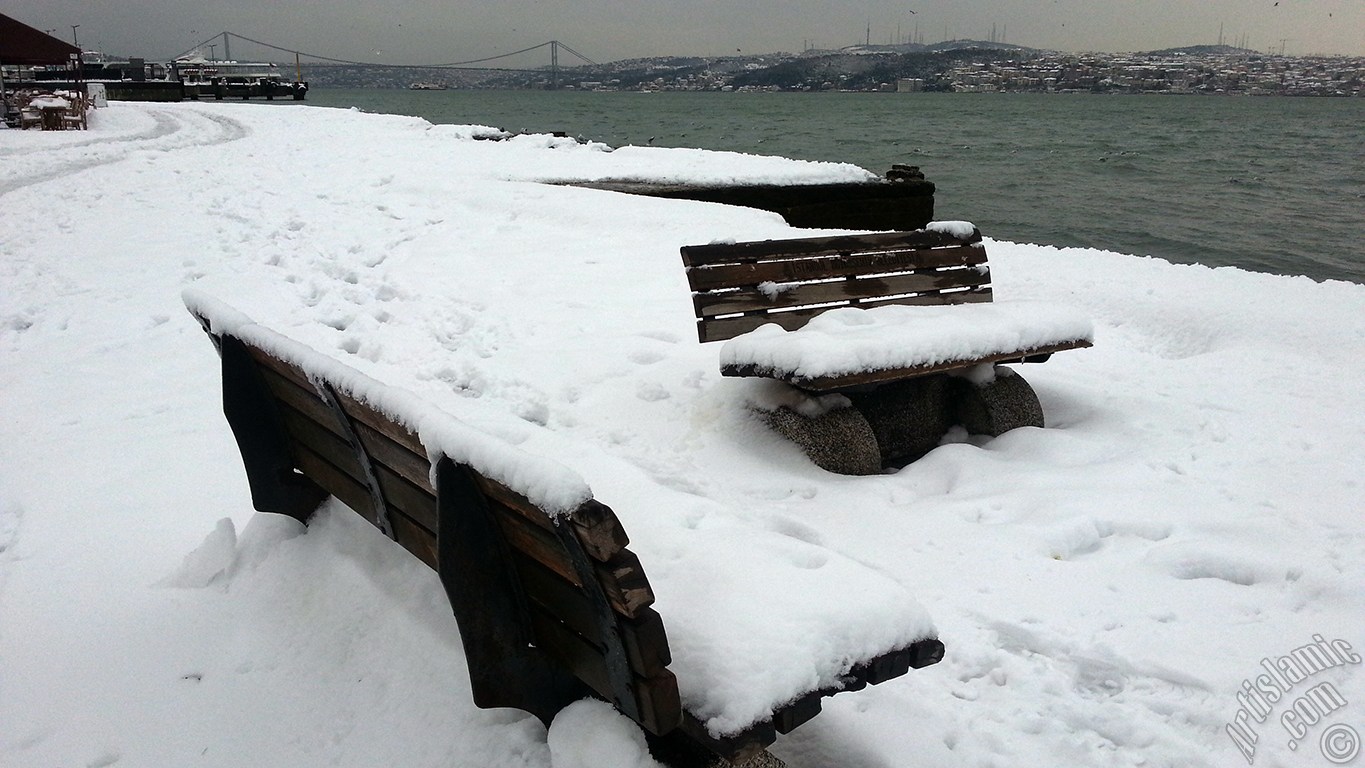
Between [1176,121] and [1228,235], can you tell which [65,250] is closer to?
[1228,235]

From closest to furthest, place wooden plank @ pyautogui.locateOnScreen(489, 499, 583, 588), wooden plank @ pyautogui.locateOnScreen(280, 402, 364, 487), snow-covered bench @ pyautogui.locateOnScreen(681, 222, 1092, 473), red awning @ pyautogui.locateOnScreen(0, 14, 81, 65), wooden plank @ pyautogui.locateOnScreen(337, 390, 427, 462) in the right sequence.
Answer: wooden plank @ pyautogui.locateOnScreen(489, 499, 583, 588), wooden plank @ pyautogui.locateOnScreen(337, 390, 427, 462), wooden plank @ pyautogui.locateOnScreen(280, 402, 364, 487), snow-covered bench @ pyautogui.locateOnScreen(681, 222, 1092, 473), red awning @ pyautogui.locateOnScreen(0, 14, 81, 65)

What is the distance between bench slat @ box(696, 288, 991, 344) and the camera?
5090mm

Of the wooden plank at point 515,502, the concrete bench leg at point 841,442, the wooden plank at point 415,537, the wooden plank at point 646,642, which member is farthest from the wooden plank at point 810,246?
the wooden plank at point 646,642

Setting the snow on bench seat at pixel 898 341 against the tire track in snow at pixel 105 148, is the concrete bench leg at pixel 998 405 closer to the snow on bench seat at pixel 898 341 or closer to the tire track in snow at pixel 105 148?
the snow on bench seat at pixel 898 341

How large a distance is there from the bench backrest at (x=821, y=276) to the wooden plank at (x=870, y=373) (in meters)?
0.59

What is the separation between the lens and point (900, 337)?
15.2 feet

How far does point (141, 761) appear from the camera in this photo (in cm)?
256

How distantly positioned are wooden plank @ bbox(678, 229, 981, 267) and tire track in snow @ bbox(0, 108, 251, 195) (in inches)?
435

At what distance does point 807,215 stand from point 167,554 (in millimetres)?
11074

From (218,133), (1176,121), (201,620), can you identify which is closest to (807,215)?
(201,620)

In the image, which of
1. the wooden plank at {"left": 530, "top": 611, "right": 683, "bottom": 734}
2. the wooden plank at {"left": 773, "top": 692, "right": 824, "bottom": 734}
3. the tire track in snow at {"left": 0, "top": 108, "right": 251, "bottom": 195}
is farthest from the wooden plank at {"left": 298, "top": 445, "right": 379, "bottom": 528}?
the tire track in snow at {"left": 0, "top": 108, "right": 251, "bottom": 195}

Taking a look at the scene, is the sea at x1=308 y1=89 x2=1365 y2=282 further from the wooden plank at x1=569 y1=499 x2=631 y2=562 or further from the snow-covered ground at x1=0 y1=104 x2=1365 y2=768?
the wooden plank at x1=569 y1=499 x2=631 y2=562

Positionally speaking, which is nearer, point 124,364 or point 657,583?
point 657,583

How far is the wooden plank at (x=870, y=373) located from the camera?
433 cm
